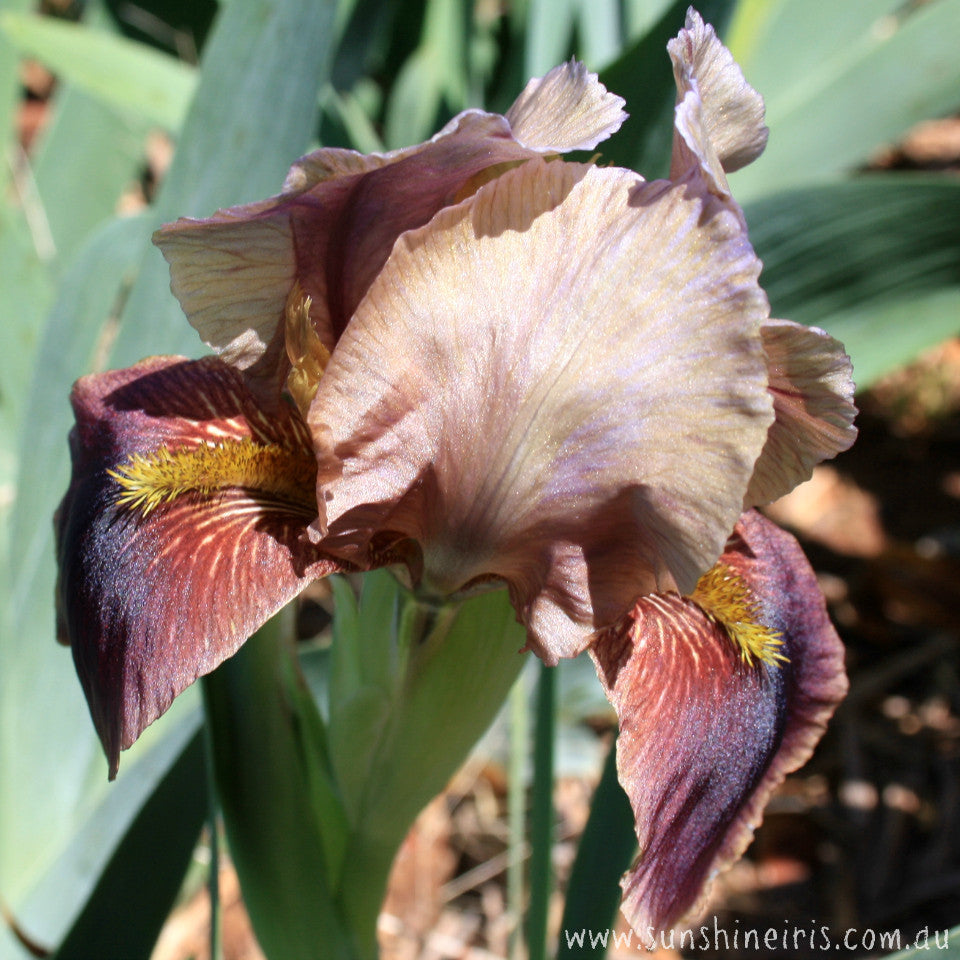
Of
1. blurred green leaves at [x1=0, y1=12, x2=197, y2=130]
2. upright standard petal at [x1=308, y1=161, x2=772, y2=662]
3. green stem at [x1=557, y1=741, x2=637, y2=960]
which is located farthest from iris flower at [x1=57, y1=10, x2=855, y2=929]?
blurred green leaves at [x1=0, y1=12, x2=197, y2=130]

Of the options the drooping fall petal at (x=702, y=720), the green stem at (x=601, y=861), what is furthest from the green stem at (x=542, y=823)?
the drooping fall petal at (x=702, y=720)

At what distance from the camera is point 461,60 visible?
1.61 metres

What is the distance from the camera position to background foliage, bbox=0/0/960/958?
588mm

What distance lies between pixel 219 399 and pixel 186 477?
0.07 m

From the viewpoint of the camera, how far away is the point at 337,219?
0.48 meters

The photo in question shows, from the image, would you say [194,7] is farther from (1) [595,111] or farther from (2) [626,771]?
(2) [626,771]

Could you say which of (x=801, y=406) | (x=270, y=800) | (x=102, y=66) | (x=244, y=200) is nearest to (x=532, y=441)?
(x=801, y=406)

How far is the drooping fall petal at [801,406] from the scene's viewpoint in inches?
17.5

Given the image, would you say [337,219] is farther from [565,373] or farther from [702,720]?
[702,720]

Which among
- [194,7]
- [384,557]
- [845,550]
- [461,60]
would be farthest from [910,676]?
[194,7]

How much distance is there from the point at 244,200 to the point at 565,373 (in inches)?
17.6

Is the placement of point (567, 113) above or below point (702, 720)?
above

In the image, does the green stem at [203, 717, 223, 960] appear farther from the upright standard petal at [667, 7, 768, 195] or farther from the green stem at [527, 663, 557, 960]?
the upright standard petal at [667, 7, 768, 195]

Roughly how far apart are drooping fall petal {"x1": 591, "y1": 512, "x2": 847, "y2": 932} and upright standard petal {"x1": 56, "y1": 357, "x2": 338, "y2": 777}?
17 centimetres
